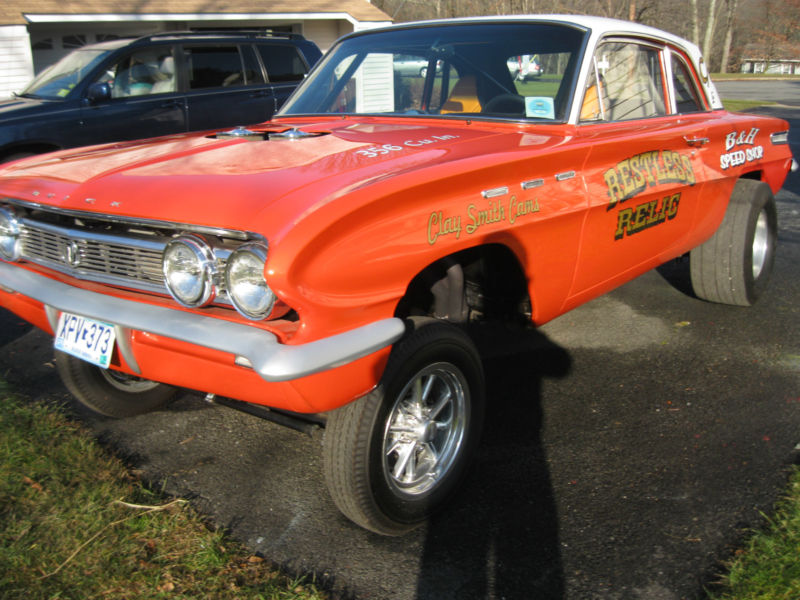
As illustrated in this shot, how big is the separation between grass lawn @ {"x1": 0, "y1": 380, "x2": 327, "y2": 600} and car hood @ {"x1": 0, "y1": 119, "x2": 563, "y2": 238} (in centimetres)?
109

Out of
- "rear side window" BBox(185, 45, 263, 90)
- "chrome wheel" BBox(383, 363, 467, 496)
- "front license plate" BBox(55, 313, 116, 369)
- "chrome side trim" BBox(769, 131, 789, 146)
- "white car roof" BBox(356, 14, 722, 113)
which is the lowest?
"chrome wheel" BBox(383, 363, 467, 496)

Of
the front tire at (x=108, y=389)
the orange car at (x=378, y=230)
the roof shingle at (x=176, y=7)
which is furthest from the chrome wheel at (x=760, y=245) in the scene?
the roof shingle at (x=176, y=7)

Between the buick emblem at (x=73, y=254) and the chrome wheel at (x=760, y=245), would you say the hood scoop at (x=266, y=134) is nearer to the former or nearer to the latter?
the buick emblem at (x=73, y=254)

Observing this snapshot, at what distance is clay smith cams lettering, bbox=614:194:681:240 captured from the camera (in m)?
3.40

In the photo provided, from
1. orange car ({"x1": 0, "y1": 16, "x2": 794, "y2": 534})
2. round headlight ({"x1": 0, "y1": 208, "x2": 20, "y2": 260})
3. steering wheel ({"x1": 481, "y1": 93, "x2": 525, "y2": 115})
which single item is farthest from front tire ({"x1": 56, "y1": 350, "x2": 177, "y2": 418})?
steering wheel ({"x1": 481, "y1": 93, "x2": 525, "y2": 115})

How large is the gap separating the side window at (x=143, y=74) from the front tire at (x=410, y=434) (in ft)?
20.2

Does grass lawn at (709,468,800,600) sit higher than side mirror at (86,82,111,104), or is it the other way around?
side mirror at (86,82,111,104)

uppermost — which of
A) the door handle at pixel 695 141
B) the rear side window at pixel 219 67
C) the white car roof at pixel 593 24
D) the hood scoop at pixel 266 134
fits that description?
the white car roof at pixel 593 24

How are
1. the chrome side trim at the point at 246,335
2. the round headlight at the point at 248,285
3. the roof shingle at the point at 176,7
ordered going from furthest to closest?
the roof shingle at the point at 176,7 → the round headlight at the point at 248,285 → the chrome side trim at the point at 246,335

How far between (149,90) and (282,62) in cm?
188

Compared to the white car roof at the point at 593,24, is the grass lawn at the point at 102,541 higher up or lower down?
lower down

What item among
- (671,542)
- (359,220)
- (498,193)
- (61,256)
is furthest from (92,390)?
(671,542)

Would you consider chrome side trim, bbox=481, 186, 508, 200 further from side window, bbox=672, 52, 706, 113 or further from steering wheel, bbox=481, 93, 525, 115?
side window, bbox=672, 52, 706, 113

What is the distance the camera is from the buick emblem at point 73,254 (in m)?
2.75
